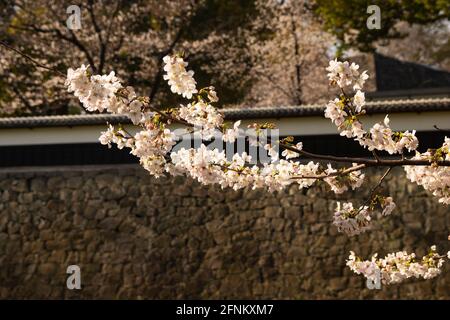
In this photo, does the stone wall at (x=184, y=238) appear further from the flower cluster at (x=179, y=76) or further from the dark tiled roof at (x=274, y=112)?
the flower cluster at (x=179, y=76)

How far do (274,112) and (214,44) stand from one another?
11.9 m

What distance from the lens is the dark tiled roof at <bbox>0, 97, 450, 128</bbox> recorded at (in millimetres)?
11109

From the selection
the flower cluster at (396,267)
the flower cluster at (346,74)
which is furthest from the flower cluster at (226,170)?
the flower cluster at (396,267)

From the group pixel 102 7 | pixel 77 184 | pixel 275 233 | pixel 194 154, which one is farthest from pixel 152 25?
pixel 194 154

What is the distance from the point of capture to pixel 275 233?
11.8 metres

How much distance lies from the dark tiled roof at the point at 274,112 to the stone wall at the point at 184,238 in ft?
2.79

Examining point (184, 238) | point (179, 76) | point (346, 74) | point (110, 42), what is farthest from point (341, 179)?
point (110, 42)

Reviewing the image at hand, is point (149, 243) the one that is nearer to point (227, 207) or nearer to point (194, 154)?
point (227, 207)

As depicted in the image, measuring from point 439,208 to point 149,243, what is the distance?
15.3ft

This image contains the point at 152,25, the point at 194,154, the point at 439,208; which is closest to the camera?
the point at 194,154

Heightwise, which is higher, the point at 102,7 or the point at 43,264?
the point at 102,7

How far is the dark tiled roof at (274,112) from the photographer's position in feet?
36.4

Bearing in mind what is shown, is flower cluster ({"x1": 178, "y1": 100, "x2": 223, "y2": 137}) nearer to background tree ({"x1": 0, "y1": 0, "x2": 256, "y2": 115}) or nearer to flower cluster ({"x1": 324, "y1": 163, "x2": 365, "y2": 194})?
flower cluster ({"x1": 324, "y1": 163, "x2": 365, "y2": 194})

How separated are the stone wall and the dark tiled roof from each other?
851 millimetres
